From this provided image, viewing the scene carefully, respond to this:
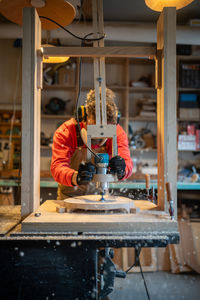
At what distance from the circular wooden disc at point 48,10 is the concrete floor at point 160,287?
7.29ft

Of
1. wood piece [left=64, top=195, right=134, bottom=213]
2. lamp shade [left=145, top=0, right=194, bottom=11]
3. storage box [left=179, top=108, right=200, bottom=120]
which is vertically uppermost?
lamp shade [left=145, top=0, right=194, bottom=11]

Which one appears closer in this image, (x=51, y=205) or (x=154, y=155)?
(x=51, y=205)

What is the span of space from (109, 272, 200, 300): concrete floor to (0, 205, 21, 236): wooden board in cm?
141

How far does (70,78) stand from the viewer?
4.41m

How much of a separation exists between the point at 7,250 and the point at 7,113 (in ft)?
12.8

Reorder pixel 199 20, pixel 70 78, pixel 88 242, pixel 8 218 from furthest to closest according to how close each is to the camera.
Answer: pixel 70 78 → pixel 199 20 → pixel 8 218 → pixel 88 242

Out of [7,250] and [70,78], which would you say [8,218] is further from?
[70,78]

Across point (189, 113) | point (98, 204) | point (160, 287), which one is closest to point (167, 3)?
point (98, 204)

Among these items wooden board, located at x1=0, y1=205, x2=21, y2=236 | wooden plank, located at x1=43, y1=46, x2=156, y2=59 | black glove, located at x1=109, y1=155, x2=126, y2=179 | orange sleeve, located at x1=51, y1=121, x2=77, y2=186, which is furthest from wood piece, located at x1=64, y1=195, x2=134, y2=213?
wooden plank, located at x1=43, y1=46, x2=156, y2=59

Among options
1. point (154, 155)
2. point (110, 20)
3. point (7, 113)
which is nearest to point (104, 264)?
point (154, 155)

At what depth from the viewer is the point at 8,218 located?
4.39 feet

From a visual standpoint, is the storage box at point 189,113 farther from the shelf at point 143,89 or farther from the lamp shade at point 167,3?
the lamp shade at point 167,3

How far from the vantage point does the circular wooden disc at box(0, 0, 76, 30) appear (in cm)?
138

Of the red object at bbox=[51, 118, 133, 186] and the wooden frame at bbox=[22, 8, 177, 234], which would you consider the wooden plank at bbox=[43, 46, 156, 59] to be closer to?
the wooden frame at bbox=[22, 8, 177, 234]
